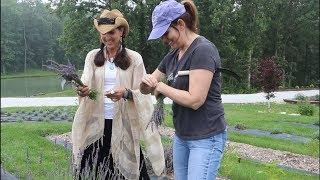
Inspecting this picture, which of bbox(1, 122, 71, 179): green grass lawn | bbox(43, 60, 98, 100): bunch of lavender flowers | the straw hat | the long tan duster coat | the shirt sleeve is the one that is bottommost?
bbox(1, 122, 71, 179): green grass lawn

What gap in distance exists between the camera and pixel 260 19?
108 ft

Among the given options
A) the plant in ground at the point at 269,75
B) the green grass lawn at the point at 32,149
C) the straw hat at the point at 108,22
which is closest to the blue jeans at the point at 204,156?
the straw hat at the point at 108,22

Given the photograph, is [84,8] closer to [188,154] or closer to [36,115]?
[36,115]

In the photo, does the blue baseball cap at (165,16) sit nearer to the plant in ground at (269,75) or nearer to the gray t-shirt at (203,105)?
the gray t-shirt at (203,105)

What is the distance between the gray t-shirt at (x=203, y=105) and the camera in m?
2.55

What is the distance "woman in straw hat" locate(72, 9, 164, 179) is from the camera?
365 centimetres

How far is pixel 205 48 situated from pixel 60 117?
962 centimetres

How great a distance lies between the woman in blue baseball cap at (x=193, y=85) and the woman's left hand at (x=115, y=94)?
0.72m

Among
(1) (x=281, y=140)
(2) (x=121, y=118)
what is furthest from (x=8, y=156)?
(1) (x=281, y=140)

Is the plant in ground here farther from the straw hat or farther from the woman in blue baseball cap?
the woman in blue baseball cap

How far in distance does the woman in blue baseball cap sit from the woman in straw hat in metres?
0.90

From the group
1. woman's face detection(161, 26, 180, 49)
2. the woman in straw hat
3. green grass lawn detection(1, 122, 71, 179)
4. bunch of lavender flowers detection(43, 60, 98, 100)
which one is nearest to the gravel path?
green grass lawn detection(1, 122, 71, 179)

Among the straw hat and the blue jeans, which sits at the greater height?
the straw hat

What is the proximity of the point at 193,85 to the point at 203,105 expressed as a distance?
0.53 feet
